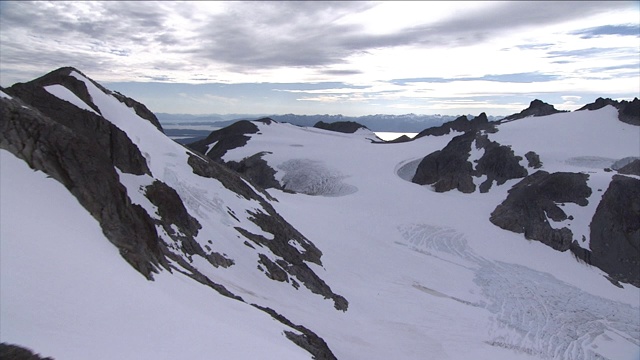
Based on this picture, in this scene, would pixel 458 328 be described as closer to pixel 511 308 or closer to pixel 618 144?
pixel 511 308

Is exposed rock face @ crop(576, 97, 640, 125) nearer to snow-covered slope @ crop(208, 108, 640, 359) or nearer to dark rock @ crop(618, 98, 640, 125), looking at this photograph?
dark rock @ crop(618, 98, 640, 125)

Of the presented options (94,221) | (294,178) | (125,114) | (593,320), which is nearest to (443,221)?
(593,320)

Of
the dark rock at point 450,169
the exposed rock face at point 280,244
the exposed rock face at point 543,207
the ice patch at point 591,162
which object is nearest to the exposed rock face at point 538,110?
the dark rock at point 450,169

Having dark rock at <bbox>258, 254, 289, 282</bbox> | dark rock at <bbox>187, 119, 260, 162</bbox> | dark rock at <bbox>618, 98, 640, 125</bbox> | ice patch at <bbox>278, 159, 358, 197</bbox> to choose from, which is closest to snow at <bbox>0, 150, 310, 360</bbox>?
dark rock at <bbox>258, 254, 289, 282</bbox>

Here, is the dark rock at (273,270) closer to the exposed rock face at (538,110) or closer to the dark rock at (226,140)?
the dark rock at (226,140)

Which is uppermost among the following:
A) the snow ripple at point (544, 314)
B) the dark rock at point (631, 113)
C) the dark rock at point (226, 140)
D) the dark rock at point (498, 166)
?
the dark rock at point (631, 113)

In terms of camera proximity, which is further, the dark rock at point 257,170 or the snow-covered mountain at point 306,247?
the dark rock at point 257,170
